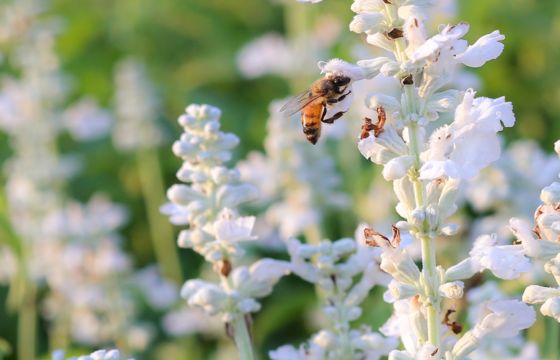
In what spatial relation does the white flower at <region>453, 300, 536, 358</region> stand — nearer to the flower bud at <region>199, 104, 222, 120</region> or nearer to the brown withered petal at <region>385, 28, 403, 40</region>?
the brown withered petal at <region>385, 28, 403, 40</region>

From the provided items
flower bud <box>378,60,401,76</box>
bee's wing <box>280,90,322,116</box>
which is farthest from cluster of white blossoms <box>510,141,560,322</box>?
bee's wing <box>280,90,322,116</box>

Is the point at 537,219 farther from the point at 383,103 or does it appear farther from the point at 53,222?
the point at 53,222

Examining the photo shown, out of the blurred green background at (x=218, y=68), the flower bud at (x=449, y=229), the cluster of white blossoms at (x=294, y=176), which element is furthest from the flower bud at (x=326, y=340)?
the blurred green background at (x=218, y=68)

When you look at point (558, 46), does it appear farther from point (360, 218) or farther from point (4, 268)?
point (4, 268)

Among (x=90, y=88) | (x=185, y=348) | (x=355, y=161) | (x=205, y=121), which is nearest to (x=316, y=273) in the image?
(x=205, y=121)

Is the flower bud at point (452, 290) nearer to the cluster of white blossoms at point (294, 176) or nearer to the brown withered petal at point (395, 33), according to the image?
the brown withered petal at point (395, 33)

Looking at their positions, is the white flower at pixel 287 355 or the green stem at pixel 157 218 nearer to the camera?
the white flower at pixel 287 355
